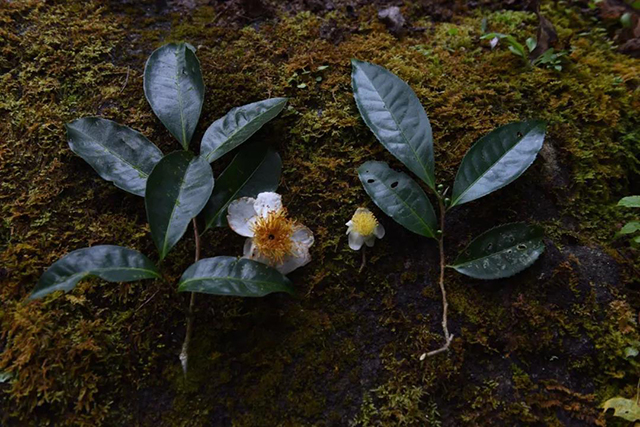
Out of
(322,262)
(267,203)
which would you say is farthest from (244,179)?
(322,262)

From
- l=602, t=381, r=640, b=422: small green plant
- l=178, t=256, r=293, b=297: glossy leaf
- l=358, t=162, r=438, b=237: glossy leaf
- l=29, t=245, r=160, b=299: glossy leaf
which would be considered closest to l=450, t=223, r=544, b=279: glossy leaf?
l=358, t=162, r=438, b=237: glossy leaf

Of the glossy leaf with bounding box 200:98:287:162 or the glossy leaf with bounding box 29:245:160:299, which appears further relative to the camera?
the glossy leaf with bounding box 200:98:287:162

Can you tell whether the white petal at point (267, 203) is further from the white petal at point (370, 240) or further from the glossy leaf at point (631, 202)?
the glossy leaf at point (631, 202)

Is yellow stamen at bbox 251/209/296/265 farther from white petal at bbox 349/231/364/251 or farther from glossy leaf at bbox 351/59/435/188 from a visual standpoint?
glossy leaf at bbox 351/59/435/188

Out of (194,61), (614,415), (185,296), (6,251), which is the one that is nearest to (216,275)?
(185,296)

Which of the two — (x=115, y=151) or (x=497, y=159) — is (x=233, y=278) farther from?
(x=497, y=159)

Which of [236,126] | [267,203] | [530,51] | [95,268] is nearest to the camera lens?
[95,268]
